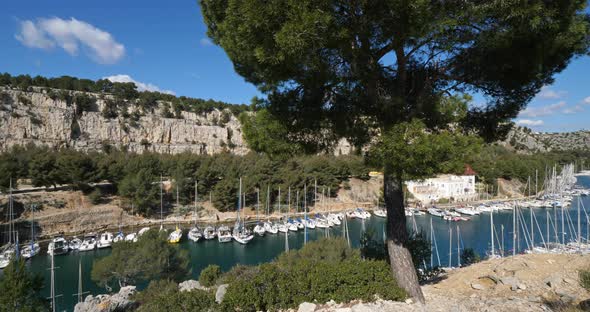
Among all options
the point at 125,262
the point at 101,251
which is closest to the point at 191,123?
the point at 101,251

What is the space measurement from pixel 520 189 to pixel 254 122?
164 feet

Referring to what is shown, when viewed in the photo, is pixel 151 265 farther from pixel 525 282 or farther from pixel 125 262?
pixel 525 282

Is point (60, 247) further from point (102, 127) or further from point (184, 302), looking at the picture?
point (102, 127)

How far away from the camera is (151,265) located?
14.0m

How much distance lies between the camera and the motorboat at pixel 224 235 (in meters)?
24.3

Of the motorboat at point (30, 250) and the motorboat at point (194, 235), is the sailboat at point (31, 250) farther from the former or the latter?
the motorboat at point (194, 235)

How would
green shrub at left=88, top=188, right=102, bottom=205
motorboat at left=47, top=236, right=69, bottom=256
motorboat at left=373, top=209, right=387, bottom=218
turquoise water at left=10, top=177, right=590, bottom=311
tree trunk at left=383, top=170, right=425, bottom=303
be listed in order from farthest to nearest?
motorboat at left=373, top=209, right=387, bottom=218, green shrub at left=88, top=188, right=102, bottom=205, motorboat at left=47, top=236, right=69, bottom=256, turquoise water at left=10, top=177, right=590, bottom=311, tree trunk at left=383, top=170, right=425, bottom=303

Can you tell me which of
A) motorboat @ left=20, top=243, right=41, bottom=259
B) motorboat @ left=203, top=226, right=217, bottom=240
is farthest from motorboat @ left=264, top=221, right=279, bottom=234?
motorboat @ left=20, top=243, right=41, bottom=259

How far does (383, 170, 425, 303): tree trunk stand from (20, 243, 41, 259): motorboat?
76.7 feet

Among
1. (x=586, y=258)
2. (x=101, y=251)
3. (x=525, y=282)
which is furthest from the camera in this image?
(x=101, y=251)

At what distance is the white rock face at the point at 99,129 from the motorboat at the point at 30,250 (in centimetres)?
1628

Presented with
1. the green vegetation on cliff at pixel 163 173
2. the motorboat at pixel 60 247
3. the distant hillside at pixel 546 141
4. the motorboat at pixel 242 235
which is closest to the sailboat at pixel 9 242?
the motorboat at pixel 60 247

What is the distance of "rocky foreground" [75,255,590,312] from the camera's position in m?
3.84

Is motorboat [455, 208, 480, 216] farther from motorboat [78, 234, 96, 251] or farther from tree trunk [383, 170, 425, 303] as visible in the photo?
tree trunk [383, 170, 425, 303]
